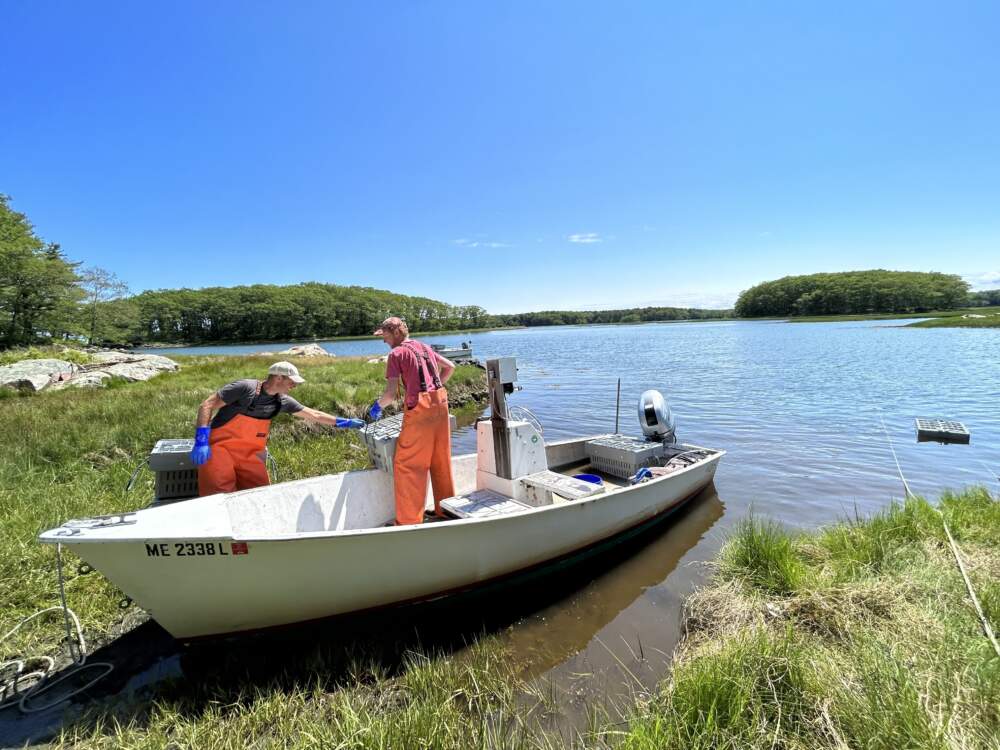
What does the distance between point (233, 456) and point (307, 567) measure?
6.51ft

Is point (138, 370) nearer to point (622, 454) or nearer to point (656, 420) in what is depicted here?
point (622, 454)

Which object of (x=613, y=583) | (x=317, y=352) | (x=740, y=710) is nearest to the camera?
(x=740, y=710)

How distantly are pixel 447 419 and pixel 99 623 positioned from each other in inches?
141

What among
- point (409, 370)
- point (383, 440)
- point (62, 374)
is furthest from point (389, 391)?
point (62, 374)

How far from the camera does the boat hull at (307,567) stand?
3.17 m

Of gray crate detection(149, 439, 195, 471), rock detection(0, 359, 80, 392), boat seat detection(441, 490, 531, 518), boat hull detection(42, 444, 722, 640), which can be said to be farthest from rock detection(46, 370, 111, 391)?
boat seat detection(441, 490, 531, 518)

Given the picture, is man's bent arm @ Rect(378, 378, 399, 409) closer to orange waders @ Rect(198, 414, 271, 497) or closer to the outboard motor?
orange waders @ Rect(198, 414, 271, 497)

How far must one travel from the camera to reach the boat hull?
3.17 metres

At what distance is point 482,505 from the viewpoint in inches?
218

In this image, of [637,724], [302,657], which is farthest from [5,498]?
[637,724]

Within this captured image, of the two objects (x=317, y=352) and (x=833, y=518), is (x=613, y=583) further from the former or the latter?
(x=317, y=352)

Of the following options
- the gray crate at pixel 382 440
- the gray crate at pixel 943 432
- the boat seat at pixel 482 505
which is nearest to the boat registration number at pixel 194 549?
the gray crate at pixel 382 440

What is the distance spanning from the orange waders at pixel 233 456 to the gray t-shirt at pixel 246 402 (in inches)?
2.2

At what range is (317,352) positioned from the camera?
3203 centimetres
